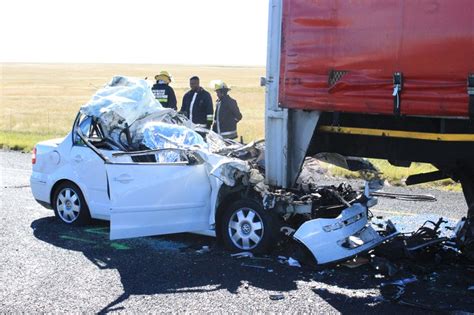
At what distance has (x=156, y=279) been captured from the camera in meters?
5.95

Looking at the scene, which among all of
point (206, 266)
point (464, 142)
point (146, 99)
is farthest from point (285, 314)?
point (146, 99)

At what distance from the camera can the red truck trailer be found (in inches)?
216

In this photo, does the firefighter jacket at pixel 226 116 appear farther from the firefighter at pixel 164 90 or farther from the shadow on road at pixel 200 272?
the shadow on road at pixel 200 272

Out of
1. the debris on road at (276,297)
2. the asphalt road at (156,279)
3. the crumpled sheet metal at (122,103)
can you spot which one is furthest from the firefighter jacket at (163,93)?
the debris on road at (276,297)

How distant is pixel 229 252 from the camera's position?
6730mm

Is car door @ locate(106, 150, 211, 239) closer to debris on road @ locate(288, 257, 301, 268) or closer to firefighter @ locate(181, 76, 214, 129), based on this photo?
debris on road @ locate(288, 257, 301, 268)

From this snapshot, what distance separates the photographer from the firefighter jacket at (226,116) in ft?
38.0

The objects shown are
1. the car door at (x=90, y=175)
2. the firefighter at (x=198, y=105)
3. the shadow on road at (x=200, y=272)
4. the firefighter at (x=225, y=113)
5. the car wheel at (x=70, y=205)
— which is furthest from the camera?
the firefighter at (x=198, y=105)

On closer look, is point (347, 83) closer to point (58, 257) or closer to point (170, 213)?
point (170, 213)

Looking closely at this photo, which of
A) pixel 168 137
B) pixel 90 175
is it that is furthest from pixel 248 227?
pixel 90 175

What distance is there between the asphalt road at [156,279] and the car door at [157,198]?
301 millimetres

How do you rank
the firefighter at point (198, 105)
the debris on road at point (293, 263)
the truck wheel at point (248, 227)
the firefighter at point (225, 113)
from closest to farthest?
1. the debris on road at point (293, 263)
2. the truck wheel at point (248, 227)
3. the firefighter at point (225, 113)
4. the firefighter at point (198, 105)

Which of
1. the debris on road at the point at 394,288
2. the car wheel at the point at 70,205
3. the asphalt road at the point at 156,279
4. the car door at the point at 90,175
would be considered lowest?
the asphalt road at the point at 156,279

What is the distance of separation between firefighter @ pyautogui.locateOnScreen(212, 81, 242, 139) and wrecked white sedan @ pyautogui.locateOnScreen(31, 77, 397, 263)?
146 inches
